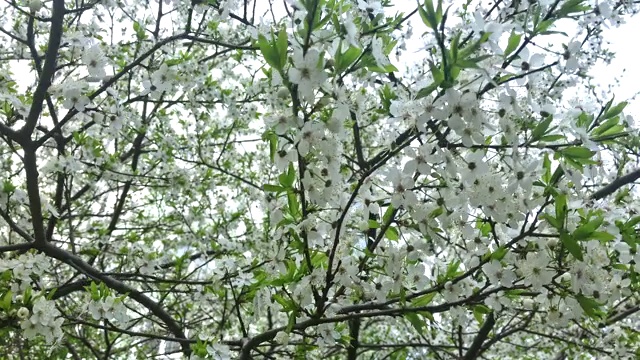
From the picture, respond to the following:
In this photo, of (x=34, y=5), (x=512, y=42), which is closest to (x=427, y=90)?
(x=512, y=42)

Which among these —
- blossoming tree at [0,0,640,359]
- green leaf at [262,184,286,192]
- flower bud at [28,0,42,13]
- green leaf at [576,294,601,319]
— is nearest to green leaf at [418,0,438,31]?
blossoming tree at [0,0,640,359]

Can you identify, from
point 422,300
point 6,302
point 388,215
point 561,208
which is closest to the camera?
point 561,208

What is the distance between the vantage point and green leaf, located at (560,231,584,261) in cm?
195

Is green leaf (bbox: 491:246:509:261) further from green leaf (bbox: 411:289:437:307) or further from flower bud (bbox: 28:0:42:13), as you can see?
flower bud (bbox: 28:0:42:13)

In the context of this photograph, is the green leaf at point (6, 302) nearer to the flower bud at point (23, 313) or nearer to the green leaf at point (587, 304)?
the flower bud at point (23, 313)

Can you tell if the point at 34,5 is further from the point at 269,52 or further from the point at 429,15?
the point at 429,15

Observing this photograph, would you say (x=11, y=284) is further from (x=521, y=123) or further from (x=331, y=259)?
(x=521, y=123)

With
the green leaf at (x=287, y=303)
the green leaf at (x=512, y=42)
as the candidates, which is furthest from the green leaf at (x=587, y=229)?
the green leaf at (x=287, y=303)

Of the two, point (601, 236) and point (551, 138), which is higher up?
point (551, 138)

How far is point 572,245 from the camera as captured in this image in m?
1.95

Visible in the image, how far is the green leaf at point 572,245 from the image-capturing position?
6.38ft

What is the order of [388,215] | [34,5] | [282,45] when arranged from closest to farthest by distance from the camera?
[282,45]
[388,215]
[34,5]

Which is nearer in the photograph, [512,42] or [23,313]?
[512,42]

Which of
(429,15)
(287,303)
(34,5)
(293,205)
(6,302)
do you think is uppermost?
(34,5)
